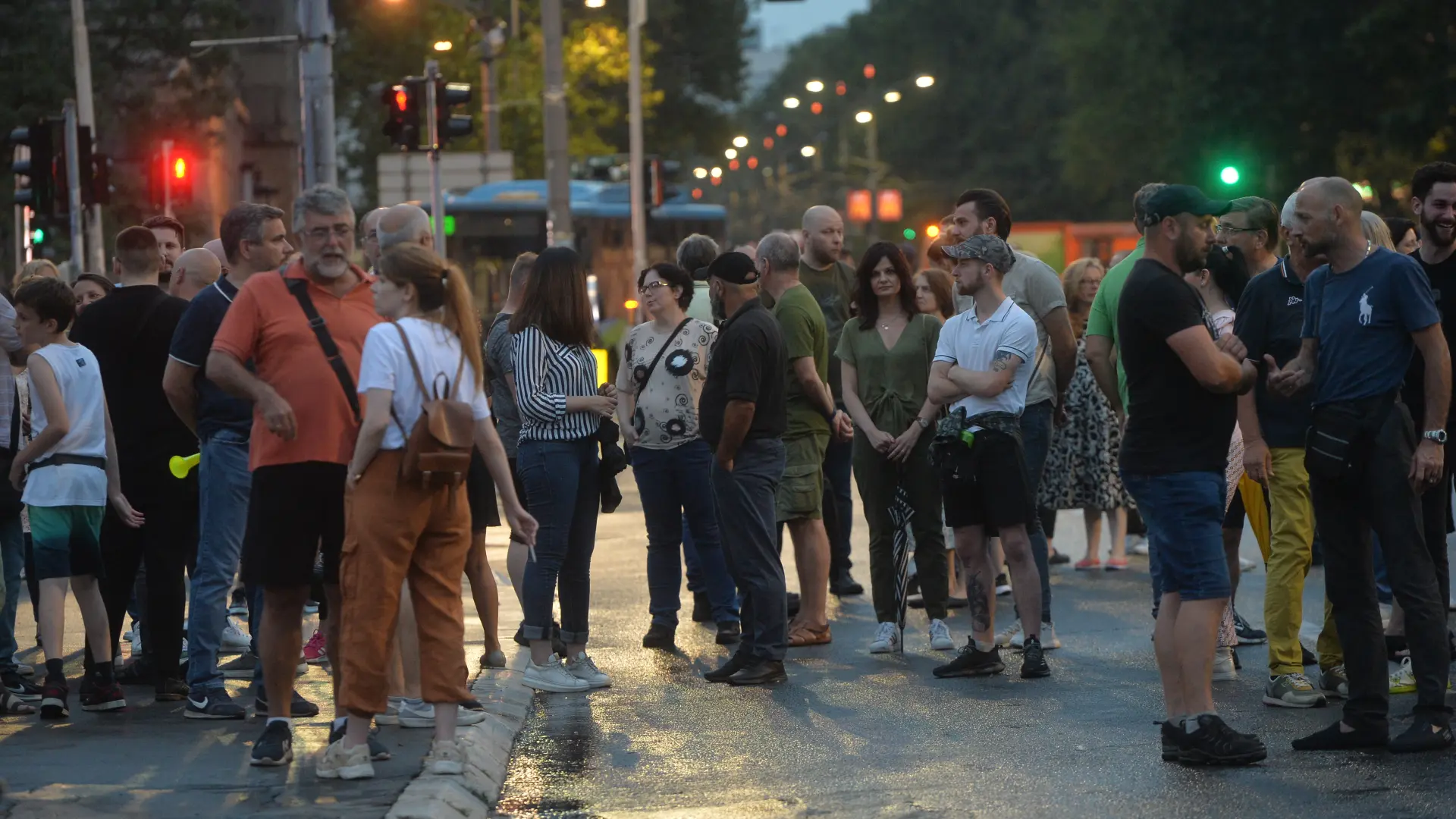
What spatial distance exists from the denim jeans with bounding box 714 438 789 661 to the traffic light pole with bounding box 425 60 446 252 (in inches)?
452

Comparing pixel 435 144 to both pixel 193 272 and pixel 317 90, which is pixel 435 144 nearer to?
pixel 317 90

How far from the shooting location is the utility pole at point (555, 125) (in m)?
27.2

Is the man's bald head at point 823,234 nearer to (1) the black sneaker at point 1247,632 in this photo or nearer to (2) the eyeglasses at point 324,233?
(1) the black sneaker at point 1247,632

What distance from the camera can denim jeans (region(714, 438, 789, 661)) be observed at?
919 centimetres

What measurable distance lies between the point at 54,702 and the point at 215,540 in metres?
0.95

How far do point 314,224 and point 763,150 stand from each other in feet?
443

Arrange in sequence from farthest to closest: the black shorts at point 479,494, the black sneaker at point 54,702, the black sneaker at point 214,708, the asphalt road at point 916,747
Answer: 1. the black shorts at point 479,494
2. the black sneaker at point 54,702
3. the black sneaker at point 214,708
4. the asphalt road at point 916,747

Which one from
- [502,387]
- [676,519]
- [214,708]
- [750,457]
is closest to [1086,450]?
[676,519]

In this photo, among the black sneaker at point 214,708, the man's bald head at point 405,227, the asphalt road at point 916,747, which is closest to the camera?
the asphalt road at point 916,747

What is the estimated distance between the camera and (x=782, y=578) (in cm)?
929

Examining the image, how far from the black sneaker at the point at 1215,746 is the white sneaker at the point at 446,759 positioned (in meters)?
2.50

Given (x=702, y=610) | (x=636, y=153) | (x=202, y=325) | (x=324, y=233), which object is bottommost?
(x=702, y=610)

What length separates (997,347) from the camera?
9.15 metres

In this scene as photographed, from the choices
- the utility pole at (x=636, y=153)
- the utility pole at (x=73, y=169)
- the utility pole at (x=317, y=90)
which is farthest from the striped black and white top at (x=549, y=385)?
the utility pole at (x=636, y=153)
